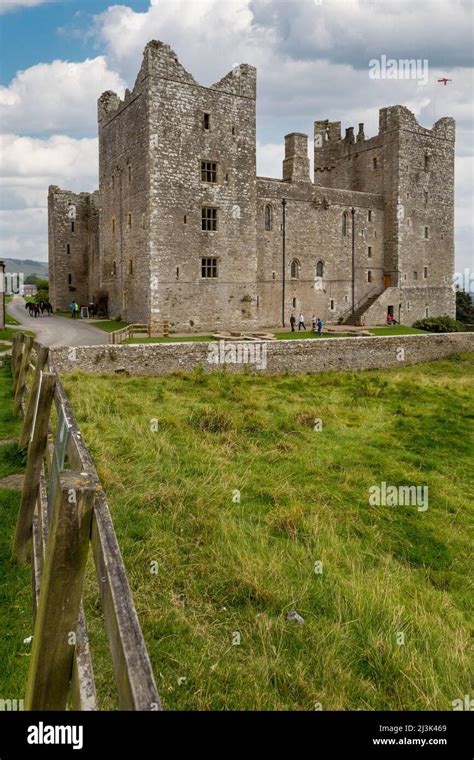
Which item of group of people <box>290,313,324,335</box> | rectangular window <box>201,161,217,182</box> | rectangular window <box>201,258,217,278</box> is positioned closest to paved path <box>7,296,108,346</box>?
rectangular window <box>201,258,217,278</box>

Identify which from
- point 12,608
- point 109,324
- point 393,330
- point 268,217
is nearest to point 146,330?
point 109,324

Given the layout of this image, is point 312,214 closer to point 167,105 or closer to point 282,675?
point 167,105

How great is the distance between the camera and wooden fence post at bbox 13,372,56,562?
547 cm

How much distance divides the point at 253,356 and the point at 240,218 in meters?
13.3

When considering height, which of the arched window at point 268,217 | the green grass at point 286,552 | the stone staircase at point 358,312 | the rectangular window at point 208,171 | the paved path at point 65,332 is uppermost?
the rectangular window at point 208,171

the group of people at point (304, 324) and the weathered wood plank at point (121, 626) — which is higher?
the group of people at point (304, 324)

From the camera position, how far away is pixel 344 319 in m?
41.9

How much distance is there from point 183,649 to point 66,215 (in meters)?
48.1

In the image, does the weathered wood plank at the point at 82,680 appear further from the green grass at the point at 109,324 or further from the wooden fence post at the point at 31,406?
the green grass at the point at 109,324

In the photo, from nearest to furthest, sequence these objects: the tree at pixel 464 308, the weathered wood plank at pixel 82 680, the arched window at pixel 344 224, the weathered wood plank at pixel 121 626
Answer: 1. the weathered wood plank at pixel 121 626
2. the weathered wood plank at pixel 82 680
3. the arched window at pixel 344 224
4. the tree at pixel 464 308

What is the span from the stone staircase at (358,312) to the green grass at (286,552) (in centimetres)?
2647

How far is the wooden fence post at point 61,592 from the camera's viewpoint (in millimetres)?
2592

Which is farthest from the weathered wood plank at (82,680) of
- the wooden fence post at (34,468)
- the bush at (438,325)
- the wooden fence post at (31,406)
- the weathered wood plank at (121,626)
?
the bush at (438,325)
